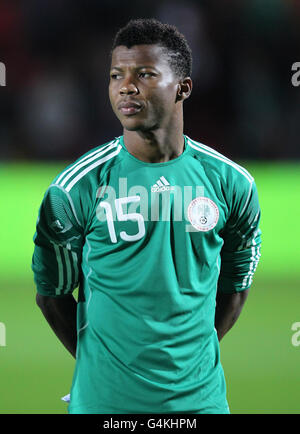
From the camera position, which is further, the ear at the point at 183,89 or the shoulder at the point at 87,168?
the ear at the point at 183,89

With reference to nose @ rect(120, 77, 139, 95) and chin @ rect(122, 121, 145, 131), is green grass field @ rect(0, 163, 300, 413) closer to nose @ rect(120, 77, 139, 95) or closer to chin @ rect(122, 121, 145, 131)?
chin @ rect(122, 121, 145, 131)

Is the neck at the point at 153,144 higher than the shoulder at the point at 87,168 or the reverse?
higher

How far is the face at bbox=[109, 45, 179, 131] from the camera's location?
253 centimetres

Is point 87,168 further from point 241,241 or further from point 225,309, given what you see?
point 225,309

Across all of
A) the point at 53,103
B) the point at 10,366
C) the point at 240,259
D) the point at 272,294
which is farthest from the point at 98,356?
the point at 53,103

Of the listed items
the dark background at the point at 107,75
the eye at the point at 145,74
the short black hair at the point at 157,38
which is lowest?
the eye at the point at 145,74

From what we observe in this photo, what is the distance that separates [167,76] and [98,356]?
941 mm

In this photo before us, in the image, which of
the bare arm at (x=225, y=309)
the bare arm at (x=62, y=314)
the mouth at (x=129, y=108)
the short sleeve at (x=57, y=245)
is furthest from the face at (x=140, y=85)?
the bare arm at (x=225, y=309)

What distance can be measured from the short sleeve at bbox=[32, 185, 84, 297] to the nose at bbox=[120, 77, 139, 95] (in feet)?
1.25

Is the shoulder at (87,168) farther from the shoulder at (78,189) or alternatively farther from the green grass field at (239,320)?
the green grass field at (239,320)

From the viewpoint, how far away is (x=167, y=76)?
2611 millimetres

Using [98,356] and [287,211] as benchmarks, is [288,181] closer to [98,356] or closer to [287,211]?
[287,211]

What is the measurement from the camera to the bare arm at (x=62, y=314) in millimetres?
2891

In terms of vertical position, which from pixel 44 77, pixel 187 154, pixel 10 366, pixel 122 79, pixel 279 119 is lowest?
pixel 10 366
